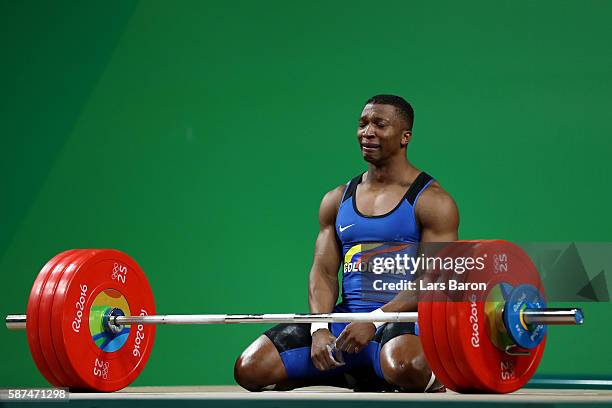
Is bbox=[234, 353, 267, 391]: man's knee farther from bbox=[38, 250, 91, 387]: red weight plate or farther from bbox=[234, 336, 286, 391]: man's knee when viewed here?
bbox=[38, 250, 91, 387]: red weight plate

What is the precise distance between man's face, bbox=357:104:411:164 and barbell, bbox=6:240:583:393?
19.5 inches

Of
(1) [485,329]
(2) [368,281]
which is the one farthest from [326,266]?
(1) [485,329]

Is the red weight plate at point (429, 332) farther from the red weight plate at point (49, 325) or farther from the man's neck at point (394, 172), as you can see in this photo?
the red weight plate at point (49, 325)

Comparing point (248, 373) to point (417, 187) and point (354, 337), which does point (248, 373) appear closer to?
point (354, 337)

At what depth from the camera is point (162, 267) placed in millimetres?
4758

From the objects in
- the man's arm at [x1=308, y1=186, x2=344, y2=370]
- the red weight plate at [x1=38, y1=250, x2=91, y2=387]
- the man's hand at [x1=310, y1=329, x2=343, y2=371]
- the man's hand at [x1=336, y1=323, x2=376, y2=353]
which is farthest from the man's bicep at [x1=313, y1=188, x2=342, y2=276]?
the red weight plate at [x1=38, y1=250, x2=91, y2=387]

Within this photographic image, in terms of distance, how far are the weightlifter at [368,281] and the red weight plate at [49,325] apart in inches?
21.9

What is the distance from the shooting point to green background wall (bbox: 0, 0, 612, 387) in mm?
4297

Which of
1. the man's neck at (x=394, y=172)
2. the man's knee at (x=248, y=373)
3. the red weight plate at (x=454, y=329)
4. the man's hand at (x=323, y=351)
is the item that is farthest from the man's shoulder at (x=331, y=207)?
→ the red weight plate at (x=454, y=329)

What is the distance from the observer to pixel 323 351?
328 centimetres

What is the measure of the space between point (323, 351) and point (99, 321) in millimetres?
687

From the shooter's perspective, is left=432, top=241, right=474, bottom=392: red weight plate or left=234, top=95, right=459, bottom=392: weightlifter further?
left=234, top=95, right=459, bottom=392: weightlifter

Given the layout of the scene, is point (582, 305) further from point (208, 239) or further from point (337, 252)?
point (208, 239)

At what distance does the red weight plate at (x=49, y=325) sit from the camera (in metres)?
3.12
